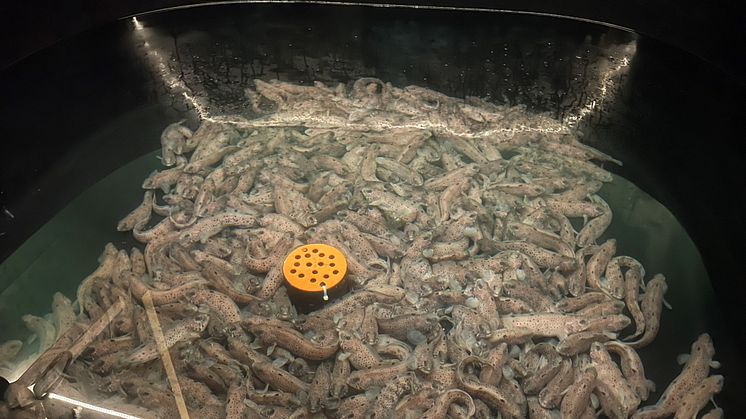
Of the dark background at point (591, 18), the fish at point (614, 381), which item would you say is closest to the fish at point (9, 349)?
the dark background at point (591, 18)

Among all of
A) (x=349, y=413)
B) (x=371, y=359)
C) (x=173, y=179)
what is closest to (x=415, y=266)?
(x=371, y=359)

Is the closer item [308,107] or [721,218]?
[721,218]

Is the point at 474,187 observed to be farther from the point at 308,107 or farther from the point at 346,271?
the point at 308,107

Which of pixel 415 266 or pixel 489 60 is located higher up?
pixel 489 60

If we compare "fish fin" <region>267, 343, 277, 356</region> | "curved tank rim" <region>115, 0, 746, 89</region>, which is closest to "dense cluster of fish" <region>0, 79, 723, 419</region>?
"fish fin" <region>267, 343, 277, 356</region>

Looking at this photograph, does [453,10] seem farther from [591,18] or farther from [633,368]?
[633,368]

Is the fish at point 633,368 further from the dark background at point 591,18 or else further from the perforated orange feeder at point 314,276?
the dark background at point 591,18

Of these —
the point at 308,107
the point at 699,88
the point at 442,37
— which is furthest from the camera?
the point at 442,37

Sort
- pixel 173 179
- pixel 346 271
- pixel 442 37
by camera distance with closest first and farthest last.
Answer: pixel 346 271, pixel 173 179, pixel 442 37
